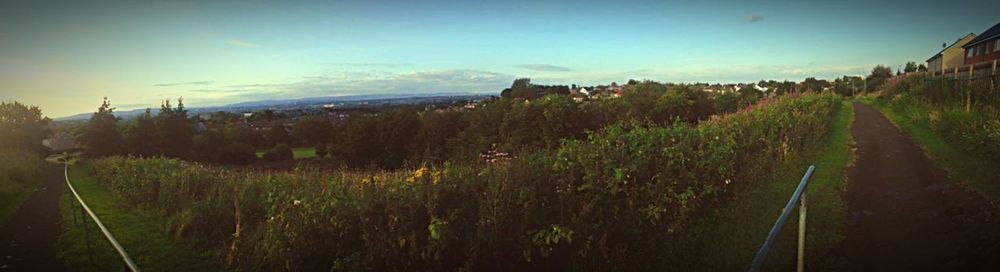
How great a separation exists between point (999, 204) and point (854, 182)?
205 cm

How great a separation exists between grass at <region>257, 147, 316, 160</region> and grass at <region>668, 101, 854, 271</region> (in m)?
69.7

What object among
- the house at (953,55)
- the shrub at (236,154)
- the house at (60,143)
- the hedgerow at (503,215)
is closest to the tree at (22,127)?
the house at (60,143)

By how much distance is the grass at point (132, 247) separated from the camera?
23.2ft

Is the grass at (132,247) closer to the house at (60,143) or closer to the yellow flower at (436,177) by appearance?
the yellow flower at (436,177)

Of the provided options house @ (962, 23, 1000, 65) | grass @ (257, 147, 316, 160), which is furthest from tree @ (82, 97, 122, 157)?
house @ (962, 23, 1000, 65)

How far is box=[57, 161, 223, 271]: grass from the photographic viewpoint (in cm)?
708

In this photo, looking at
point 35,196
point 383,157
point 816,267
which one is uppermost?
point 816,267

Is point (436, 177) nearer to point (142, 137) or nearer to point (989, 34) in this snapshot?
point (989, 34)

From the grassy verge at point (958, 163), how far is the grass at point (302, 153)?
229 feet

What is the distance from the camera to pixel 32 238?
9555mm

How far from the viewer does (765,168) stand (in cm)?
888

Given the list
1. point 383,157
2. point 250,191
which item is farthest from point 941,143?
point 383,157

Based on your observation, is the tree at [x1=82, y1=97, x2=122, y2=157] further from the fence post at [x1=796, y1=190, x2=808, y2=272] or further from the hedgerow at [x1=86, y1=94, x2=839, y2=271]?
the fence post at [x1=796, y1=190, x2=808, y2=272]

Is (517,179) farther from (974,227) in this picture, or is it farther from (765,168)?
(765,168)
